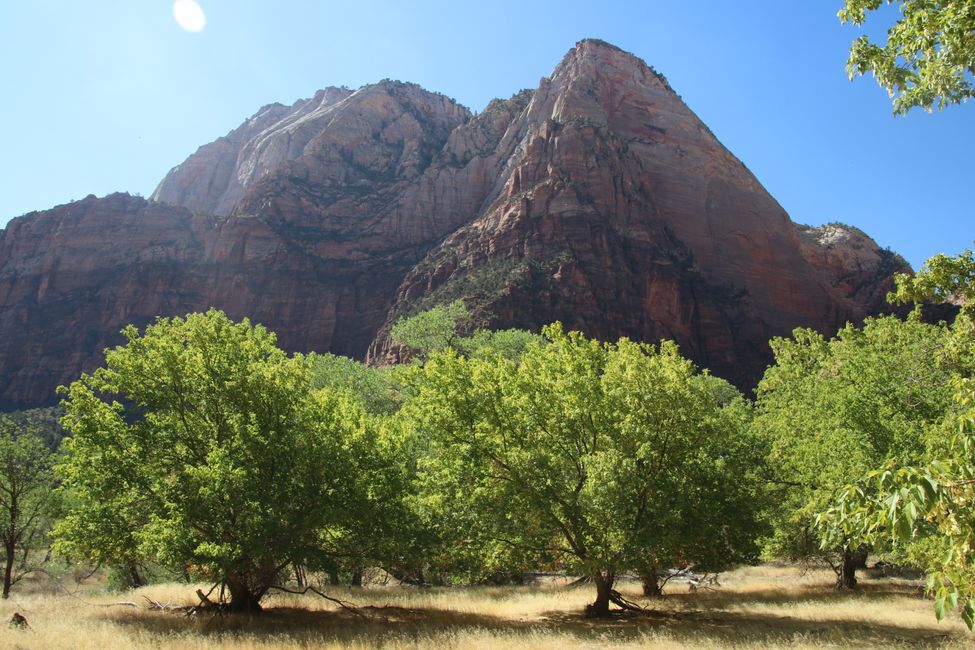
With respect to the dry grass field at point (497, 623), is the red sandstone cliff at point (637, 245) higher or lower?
higher

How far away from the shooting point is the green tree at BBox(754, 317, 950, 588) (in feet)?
62.6

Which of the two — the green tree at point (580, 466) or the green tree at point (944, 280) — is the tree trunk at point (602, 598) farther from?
the green tree at point (944, 280)

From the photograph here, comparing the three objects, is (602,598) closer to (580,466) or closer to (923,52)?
(580,466)

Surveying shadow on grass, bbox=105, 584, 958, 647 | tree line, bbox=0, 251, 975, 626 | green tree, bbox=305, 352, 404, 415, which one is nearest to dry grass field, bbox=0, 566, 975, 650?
shadow on grass, bbox=105, 584, 958, 647

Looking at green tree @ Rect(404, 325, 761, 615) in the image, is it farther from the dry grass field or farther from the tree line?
the dry grass field

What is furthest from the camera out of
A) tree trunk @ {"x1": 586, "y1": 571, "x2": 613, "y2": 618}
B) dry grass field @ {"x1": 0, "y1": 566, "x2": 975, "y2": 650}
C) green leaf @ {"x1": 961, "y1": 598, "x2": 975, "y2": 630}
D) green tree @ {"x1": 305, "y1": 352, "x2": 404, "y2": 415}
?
green tree @ {"x1": 305, "y1": 352, "x2": 404, "y2": 415}

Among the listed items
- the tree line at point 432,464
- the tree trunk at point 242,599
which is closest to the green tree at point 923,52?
the tree line at point 432,464

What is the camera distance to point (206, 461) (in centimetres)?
1709

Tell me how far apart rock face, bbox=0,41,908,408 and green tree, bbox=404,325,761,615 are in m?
63.4

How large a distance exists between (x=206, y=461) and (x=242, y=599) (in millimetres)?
4677

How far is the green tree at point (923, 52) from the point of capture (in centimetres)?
780

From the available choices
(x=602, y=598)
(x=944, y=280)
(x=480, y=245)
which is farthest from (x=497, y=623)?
(x=480, y=245)

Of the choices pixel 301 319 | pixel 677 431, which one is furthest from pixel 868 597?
pixel 301 319

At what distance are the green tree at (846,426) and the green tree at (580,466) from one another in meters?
3.49
